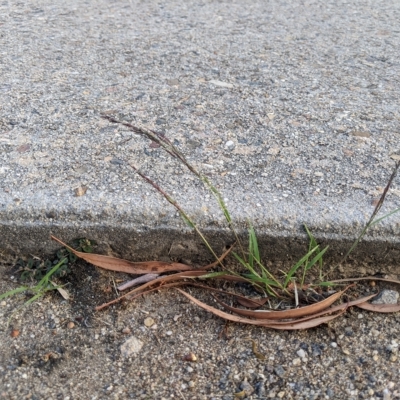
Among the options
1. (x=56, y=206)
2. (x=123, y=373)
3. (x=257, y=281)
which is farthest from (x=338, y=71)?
(x=123, y=373)

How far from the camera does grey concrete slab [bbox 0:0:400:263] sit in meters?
1.42

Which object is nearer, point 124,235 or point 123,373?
point 123,373

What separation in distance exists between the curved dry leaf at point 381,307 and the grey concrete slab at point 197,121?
12cm

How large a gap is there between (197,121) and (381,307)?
87 centimetres

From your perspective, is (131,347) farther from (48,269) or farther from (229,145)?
(229,145)

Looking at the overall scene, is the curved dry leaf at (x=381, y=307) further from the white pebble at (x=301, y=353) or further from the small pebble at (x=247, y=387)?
the small pebble at (x=247, y=387)

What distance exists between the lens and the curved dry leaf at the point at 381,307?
1.34 metres

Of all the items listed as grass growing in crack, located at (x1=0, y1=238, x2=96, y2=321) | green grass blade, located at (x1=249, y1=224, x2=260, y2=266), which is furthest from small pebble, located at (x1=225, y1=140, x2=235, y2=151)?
grass growing in crack, located at (x1=0, y1=238, x2=96, y2=321)

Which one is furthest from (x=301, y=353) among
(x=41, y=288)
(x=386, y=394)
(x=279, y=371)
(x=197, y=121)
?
(x=197, y=121)

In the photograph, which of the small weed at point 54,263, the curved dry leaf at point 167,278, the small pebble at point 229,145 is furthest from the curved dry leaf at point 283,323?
the small pebble at point 229,145

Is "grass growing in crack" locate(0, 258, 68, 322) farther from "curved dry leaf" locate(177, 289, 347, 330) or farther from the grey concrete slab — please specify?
"curved dry leaf" locate(177, 289, 347, 330)

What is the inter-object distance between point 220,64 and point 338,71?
1.63 ft

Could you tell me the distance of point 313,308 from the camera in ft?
4.35

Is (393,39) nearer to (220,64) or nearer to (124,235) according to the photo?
(220,64)
